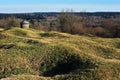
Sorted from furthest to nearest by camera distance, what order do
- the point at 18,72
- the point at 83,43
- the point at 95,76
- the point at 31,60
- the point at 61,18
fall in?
the point at 61,18
the point at 83,43
the point at 31,60
the point at 18,72
the point at 95,76

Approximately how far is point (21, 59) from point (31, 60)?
2.15 feet

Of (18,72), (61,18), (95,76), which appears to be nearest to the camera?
(95,76)

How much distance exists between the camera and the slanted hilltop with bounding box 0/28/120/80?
17844 mm

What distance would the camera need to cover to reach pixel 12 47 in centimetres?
2302

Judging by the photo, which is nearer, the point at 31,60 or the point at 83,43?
the point at 31,60

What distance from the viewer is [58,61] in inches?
819

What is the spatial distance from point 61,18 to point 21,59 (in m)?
62.3

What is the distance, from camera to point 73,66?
2009 cm

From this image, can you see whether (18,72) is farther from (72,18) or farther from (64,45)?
(72,18)

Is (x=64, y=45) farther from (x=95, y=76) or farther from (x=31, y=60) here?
(x=95, y=76)

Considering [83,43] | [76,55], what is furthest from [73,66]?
[83,43]

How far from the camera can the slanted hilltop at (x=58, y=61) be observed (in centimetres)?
1784

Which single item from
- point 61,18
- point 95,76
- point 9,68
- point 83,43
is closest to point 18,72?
point 9,68

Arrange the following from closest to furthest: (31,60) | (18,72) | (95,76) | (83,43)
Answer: (95,76), (18,72), (31,60), (83,43)
